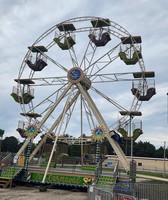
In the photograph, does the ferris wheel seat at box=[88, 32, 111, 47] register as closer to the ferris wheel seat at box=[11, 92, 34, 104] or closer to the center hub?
the center hub

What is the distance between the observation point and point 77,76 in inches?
1048

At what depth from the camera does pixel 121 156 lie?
2358 cm

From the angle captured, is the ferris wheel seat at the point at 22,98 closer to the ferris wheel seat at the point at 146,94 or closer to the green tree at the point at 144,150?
the ferris wheel seat at the point at 146,94

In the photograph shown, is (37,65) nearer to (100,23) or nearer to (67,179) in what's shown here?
(100,23)

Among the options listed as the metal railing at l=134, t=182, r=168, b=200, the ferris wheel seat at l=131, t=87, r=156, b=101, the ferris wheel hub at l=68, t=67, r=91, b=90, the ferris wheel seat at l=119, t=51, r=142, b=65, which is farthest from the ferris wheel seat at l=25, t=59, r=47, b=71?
the metal railing at l=134, t=182, r=168, b=200

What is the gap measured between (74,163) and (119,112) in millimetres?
5778

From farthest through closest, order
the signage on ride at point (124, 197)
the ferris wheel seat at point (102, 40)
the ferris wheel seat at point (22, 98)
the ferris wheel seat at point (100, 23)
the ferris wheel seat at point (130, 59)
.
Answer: the ferris wheel seat at point (22, 98), the ferris wheel seat at point (100, 23), the ferris wheel seat at point (102, 40), the ferris wheel seat at point (130, 59), the signage on ride at point (124, 197)

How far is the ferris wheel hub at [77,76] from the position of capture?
26.5m

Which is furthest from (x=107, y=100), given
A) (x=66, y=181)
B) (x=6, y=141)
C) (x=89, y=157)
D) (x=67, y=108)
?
(x=6, y=141)

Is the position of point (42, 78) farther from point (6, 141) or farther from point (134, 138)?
point (6, 141)

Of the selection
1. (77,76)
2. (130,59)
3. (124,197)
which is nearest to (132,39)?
(130,59)

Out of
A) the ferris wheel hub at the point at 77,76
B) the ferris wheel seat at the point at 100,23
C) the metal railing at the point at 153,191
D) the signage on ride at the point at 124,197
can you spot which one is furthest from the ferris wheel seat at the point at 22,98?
the signage on ride at the point at 124,197

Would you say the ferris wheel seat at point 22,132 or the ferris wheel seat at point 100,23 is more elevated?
the ferris wheel seat at point 100,23

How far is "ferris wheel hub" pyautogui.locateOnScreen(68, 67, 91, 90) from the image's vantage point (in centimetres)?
2652
